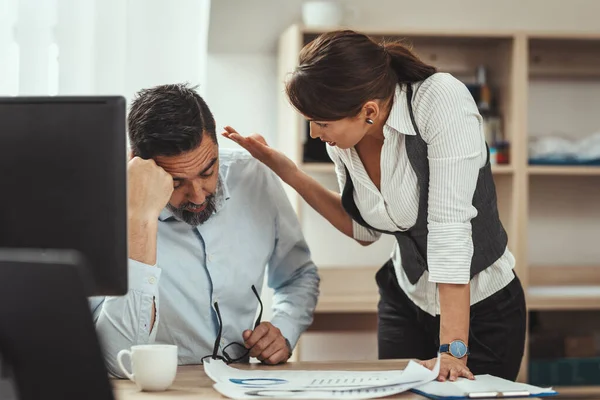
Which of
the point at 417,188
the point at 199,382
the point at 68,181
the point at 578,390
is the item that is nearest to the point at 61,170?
the point at 68,181

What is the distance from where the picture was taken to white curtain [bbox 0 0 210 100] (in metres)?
2.85

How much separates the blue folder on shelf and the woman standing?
0.06 metres

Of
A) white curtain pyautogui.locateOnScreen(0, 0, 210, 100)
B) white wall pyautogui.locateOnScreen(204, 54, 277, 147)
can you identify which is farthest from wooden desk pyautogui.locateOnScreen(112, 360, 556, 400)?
white wall pyautogui.locateOnScreen(204, 54, 277, 147)

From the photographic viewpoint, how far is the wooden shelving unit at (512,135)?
117 inches

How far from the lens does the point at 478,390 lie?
1350 millimetres

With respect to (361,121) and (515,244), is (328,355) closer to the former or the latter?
(515,244)

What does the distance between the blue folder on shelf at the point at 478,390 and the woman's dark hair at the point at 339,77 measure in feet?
1.95

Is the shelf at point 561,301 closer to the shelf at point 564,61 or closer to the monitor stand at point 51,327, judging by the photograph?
the shelf at point 564,61

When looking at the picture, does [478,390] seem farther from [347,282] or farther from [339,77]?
[347,282]

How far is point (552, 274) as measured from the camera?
3.37 m

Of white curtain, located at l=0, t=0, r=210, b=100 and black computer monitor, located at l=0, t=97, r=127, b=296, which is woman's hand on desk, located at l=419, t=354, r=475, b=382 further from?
white curtain, located at l=0, t=0, r=210, b=100

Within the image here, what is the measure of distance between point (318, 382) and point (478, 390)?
26 cm

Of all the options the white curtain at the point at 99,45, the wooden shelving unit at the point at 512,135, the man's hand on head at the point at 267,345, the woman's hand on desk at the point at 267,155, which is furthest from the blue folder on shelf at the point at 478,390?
the white curtain at the point at 99,45

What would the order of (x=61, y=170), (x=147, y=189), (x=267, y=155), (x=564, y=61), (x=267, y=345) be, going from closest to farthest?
(x=61, y=170)
(x=147, y=189)
(x=267, y=345)
(x=267, y=155)
(x=564, y=61)
